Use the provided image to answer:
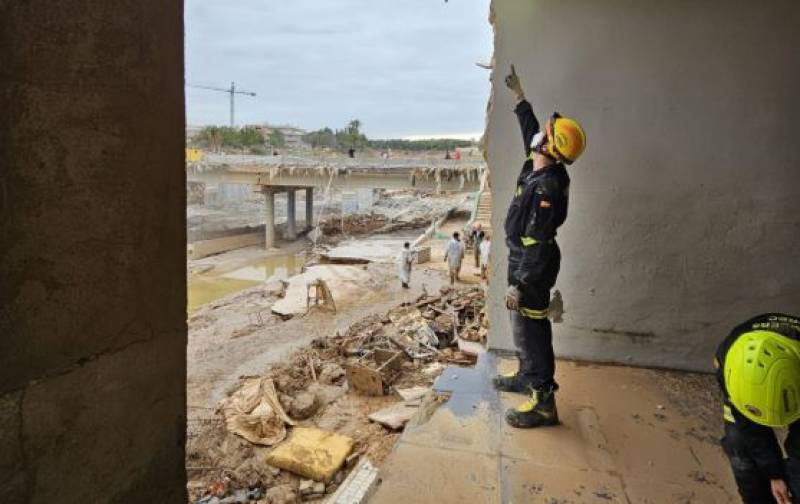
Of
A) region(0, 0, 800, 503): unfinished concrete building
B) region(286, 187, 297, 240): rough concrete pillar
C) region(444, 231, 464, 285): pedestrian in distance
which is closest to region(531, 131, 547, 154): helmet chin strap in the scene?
region(0, 0, 800, 503): unfinished concrete building

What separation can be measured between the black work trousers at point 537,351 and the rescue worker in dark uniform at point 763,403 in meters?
1.15

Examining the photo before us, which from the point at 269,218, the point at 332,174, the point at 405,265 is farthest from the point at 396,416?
the point at 269,218

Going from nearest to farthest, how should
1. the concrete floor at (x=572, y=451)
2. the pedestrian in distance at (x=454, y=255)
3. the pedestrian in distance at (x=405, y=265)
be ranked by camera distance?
the concrete floor at (x=572, y=451), the pedestrian in distance at (x=454, y=255), the pedestrian in distance at (x=405, y=265)

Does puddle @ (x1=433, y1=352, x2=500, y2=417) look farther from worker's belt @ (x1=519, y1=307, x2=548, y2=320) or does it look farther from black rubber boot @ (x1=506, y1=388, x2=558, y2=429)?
worker's belt @ (x1=519, y1=307, x2=548, y2=320)

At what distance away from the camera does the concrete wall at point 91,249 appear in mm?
904

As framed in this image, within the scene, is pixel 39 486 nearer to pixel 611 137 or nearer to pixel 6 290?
pixel 6 290

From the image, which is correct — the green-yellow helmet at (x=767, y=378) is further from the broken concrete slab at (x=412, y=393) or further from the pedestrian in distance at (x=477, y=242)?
the pedestrian in distance at (x=477, y=242)

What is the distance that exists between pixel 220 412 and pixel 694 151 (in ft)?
21.2

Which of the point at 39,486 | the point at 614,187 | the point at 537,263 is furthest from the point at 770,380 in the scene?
the point at 614,187

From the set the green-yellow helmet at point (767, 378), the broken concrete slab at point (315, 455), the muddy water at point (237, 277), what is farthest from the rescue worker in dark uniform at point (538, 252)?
the muddy water at point (237, 277)

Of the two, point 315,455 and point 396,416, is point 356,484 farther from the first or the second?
point 396,416

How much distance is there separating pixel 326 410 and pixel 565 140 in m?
5.14

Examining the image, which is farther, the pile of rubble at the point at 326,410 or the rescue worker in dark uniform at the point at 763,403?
the pile of rubble at the point at 326,410

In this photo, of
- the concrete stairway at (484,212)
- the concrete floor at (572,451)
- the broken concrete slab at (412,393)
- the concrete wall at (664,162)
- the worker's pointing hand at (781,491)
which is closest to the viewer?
the worker's pointing hand at (781,491)
